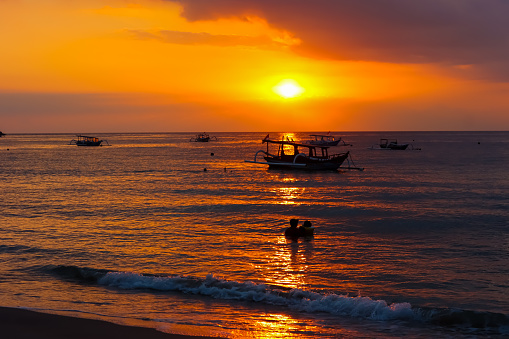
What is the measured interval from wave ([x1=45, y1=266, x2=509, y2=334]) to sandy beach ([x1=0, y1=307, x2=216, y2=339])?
13.6ft

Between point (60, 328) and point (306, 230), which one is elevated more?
point (306, 230)

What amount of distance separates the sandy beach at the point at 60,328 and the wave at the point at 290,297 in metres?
4.16

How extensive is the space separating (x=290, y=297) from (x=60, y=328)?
23.2 feet

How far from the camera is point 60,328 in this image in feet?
44.2

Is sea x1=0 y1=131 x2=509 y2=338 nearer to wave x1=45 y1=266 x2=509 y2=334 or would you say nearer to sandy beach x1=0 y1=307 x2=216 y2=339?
wave x1=45 y1=266 x2=509 y2=334

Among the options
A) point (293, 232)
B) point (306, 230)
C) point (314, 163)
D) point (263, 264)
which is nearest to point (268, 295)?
point (263, 264)

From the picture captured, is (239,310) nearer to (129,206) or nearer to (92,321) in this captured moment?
(92,321)

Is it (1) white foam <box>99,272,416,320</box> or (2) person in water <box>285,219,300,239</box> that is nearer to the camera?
(1) white foam <box>99,272,416,320</box>

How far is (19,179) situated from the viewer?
65.2 m

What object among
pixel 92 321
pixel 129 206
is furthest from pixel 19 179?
pixel 92 321

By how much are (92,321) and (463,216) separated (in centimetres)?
2801

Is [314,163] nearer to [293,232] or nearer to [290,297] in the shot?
[293,232]

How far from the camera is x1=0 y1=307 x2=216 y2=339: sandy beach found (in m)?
12.9

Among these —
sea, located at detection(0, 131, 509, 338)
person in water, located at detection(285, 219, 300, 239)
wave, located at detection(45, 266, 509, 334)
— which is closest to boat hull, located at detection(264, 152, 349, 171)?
sea, located at detection(0, 131, 509, 338)
